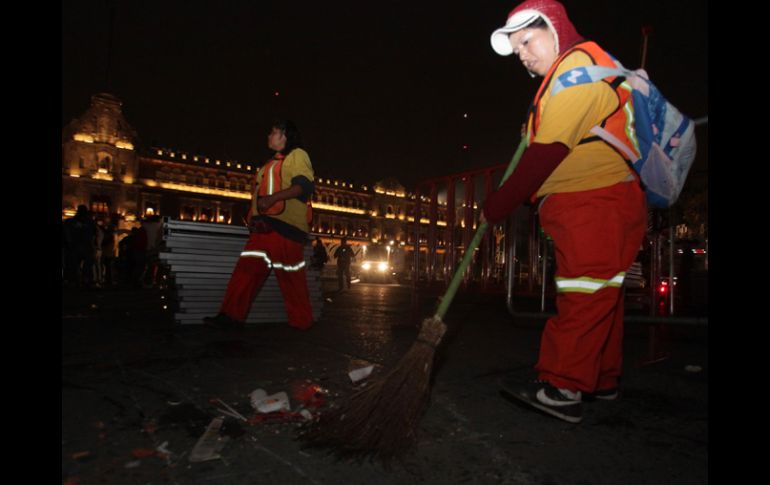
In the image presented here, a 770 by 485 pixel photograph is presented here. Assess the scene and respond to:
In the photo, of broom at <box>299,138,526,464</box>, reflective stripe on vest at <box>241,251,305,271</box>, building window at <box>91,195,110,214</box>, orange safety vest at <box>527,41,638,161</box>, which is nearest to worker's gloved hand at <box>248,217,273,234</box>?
reflective stripe on vest at <box>241,251,305,271</box>

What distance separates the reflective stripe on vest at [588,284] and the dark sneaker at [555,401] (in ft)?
1.49

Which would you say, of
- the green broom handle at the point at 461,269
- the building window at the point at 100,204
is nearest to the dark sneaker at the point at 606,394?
the green broom handle at the point at 461,269

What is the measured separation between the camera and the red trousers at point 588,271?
81.7 inches

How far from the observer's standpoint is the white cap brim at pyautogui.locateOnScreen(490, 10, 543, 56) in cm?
231

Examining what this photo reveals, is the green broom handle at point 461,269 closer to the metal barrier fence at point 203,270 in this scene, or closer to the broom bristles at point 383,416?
the broom bristles at point 383,416

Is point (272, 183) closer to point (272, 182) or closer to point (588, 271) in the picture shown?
point (272, 182)

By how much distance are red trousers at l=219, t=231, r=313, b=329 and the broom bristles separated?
2.49m

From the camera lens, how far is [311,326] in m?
4.55

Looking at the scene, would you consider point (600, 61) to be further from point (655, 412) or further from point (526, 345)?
point (526, 345)

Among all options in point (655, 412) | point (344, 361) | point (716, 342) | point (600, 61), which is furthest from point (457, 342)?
point (600, 61)

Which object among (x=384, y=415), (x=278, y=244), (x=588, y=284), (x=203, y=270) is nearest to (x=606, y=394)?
(x=588, y=284)

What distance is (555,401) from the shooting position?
6.81ft

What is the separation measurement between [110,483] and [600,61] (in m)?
2.48

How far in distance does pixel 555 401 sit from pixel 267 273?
10.00ft
